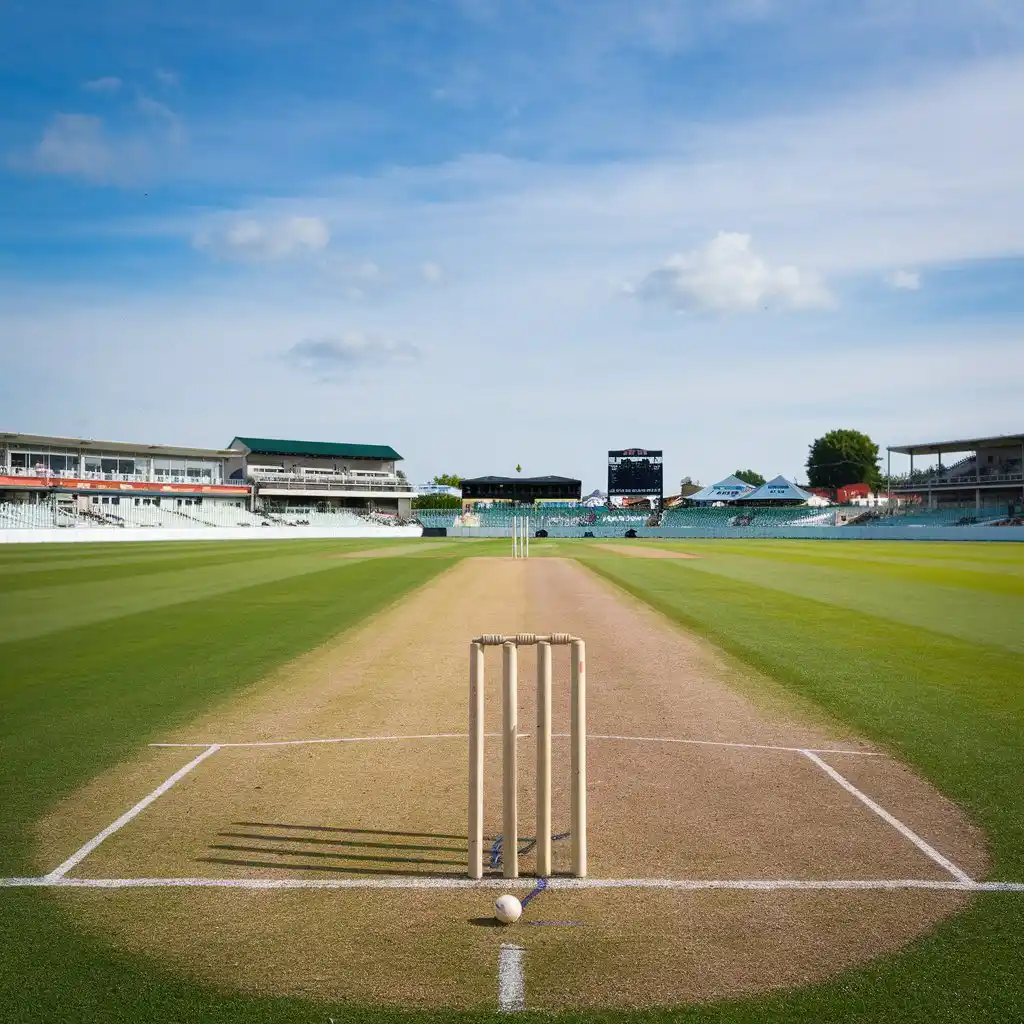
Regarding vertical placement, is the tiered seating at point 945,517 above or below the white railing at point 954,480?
below

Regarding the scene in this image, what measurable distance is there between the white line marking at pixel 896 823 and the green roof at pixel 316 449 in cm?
9639

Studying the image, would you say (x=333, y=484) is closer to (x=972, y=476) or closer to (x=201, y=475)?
(x=201, y=475)

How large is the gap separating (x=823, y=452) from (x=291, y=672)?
130 m

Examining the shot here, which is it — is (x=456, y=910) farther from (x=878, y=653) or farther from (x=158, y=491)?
(x=158, y=491)

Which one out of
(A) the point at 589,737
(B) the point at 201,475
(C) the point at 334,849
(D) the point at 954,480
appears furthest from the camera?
(B) the point at 201,475

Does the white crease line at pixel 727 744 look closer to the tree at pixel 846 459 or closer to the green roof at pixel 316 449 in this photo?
the green roof at pixel 316 449

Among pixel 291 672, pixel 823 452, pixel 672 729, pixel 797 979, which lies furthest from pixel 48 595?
pixel 823 452

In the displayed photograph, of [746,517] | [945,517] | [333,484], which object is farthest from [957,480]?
[333,484]

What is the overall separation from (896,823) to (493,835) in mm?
2862

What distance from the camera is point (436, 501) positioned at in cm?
12275

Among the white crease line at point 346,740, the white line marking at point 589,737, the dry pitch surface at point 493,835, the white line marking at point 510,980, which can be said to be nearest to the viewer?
the white line marking at point 510,980

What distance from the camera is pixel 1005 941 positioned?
14.9 ft

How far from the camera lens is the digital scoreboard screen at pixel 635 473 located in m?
77.8

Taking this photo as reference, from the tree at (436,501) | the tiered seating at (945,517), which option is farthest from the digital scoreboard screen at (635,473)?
the tree at (436,501)
